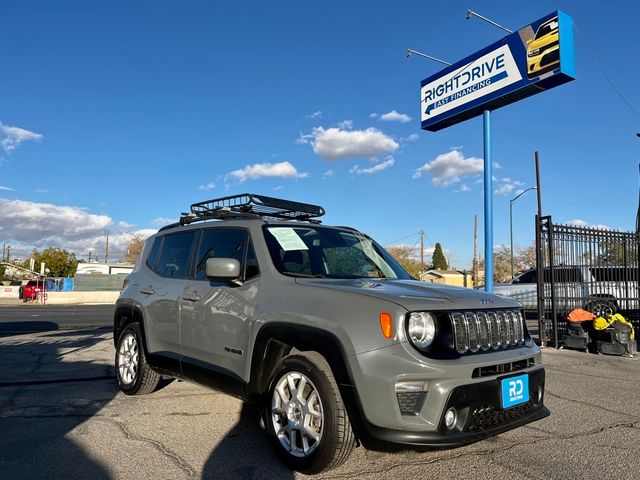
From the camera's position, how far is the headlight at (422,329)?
124 inches

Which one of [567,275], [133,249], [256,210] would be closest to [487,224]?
[567,275]

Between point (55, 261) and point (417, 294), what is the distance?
8308 cm

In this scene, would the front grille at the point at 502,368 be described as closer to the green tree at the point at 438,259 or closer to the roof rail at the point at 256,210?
the roof rail at the point at 256,210

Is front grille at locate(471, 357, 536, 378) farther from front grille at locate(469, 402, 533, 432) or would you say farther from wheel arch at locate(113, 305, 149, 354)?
wheel arch at locate(113, 305, 149, 354)

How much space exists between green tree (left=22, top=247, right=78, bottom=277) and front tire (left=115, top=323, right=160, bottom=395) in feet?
255

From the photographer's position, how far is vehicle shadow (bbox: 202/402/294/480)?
3406mm

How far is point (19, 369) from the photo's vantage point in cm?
716

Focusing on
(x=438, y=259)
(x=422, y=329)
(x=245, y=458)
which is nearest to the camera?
(x=422, y=329)

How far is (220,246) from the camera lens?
187 inches

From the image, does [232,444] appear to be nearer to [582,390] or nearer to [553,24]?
[582,390]

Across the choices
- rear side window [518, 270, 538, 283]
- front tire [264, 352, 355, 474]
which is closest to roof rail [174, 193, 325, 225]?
front tire [264, 352, 355, 474]

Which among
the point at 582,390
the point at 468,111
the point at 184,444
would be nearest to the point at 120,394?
the point at 184,444

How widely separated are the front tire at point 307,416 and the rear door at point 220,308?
1.60 ft

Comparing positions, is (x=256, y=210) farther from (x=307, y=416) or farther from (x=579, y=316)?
(x=579, y=316)
